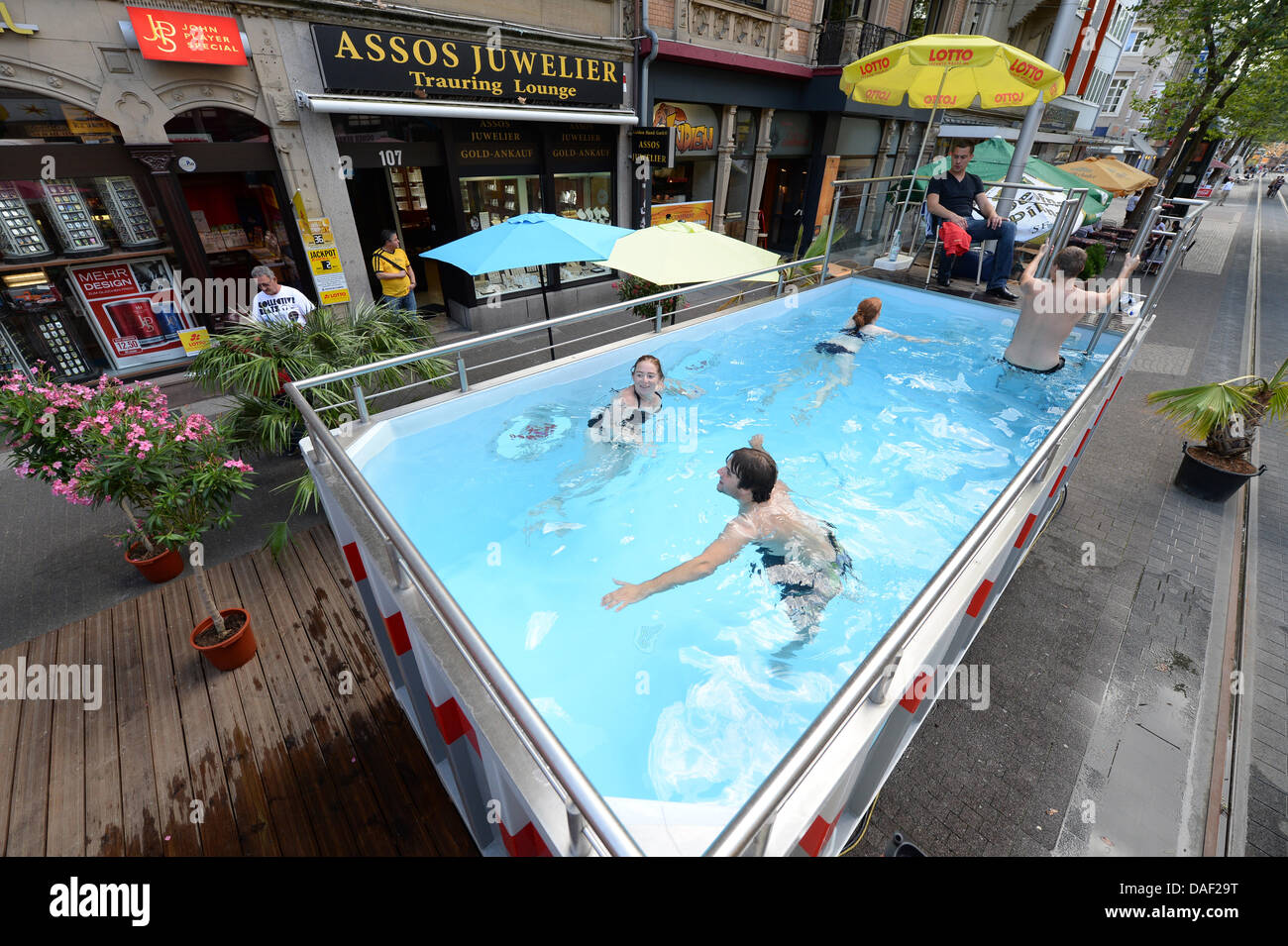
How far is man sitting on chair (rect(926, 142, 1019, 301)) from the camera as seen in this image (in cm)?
816

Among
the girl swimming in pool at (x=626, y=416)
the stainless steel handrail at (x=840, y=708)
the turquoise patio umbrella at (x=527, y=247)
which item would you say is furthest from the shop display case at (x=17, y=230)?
the stainless steel handrail at (x=840, y=708)

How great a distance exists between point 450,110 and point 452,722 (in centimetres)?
952

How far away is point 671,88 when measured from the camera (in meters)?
11.4

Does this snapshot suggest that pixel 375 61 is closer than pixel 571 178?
Yes

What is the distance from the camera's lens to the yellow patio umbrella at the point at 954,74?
694 cm

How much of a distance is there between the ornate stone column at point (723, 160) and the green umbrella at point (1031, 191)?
4733 mm

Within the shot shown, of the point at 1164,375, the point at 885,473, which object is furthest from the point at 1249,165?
the point at 885,473

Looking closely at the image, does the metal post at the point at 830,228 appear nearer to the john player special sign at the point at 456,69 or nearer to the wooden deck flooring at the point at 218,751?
the john player special sign at the point at 456,69

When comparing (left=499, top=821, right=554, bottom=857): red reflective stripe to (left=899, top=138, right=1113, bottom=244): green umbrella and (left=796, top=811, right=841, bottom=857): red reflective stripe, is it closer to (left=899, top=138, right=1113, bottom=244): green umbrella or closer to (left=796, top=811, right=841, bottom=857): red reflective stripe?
(left=796, top=811, right=841, bottom=857): red reflective stripe

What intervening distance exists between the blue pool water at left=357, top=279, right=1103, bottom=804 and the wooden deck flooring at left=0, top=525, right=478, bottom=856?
928mm

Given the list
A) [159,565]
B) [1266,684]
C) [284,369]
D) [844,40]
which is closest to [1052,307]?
[1266,684]
